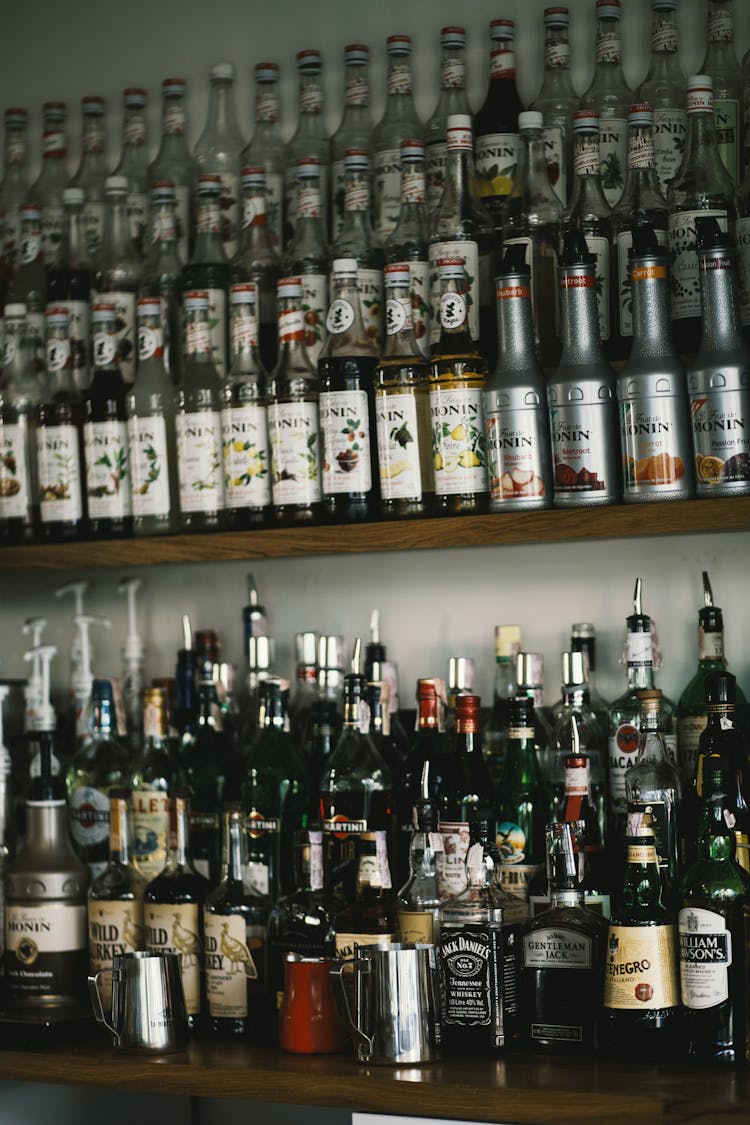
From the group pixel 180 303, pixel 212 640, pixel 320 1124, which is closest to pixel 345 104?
pixel 180 303

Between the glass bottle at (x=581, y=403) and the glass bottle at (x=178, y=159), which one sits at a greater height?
the glass bottle at (x=178, y=159)

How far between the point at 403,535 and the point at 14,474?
628 millimetres

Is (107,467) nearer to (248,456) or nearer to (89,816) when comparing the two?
(248,456)

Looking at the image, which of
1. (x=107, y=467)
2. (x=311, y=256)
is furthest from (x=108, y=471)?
(x=311, y=256)

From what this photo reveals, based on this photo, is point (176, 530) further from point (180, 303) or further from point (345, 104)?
point (345, 104)

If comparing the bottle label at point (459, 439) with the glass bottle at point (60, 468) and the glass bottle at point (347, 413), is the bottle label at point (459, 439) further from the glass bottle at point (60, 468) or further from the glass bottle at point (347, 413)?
the glass bottle at point (60, 468)

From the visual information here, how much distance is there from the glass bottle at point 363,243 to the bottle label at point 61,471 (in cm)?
45

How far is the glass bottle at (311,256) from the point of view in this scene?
199 centimetres

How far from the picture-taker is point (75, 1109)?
83.5 inches

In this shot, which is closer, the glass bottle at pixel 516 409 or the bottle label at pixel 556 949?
the bottle label at pixel 556 949

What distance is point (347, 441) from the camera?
73.0 inches

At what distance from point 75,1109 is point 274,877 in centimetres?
52

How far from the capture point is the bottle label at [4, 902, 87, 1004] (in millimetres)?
1896

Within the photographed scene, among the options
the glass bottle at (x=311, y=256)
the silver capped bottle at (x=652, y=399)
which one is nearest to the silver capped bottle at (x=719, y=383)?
the silver capped bottle at (x=652, y=399)
